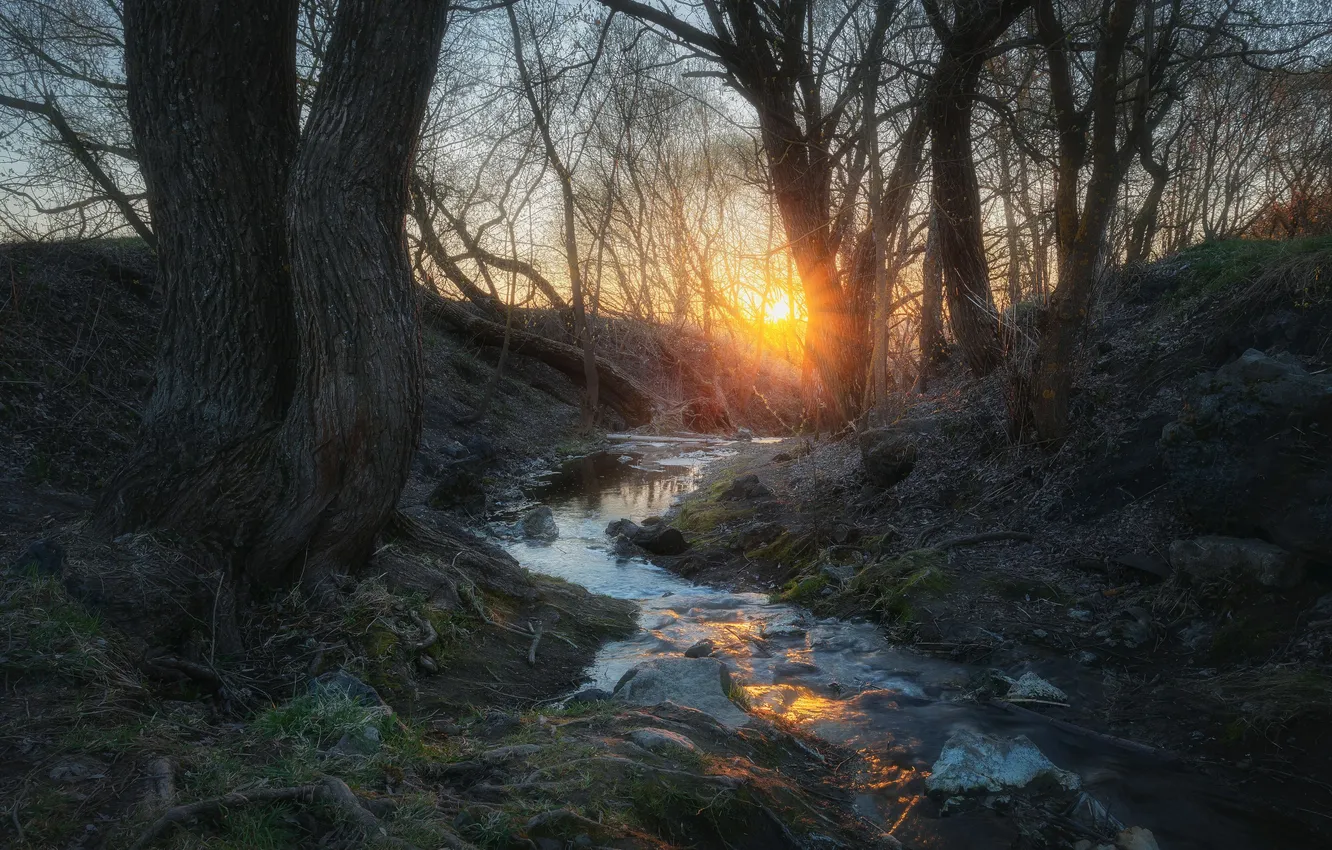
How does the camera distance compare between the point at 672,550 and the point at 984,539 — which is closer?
the point at 984,539

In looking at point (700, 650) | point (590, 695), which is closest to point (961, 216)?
point (700, 650)

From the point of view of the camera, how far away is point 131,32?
4.76 metres

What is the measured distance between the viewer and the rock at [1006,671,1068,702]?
15.1ft

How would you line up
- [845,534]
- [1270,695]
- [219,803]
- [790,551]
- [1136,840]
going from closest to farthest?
[219,803] → [1136,840] → [1270,695] → [845,534] → [790,551]

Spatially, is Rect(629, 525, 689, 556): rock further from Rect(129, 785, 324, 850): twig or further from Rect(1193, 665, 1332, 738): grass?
Rect(129, 785, 324, 850): twig

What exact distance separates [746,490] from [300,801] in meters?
8.32

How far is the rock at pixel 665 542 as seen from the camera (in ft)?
30.1

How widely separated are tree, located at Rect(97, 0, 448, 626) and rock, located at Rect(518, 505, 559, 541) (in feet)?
17.2

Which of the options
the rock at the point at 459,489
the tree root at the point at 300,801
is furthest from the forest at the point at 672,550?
the rock at the point at 459,489

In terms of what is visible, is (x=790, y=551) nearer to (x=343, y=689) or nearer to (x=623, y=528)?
(x=623, y=528)

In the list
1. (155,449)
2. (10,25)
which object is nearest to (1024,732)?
(155,449)

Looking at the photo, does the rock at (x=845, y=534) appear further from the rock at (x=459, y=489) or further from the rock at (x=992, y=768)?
the rock at (x=459, y=489)

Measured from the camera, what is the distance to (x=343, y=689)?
154 inches

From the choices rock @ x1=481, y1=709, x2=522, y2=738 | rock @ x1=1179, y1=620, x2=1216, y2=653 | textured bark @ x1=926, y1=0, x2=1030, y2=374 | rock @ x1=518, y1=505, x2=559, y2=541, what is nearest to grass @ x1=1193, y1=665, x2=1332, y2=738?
rock @ x1=1179, y1=620, x2=1216, y2=653
